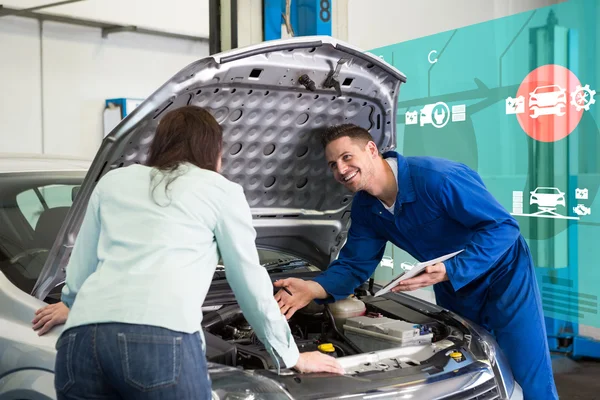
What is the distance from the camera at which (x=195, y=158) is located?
5.01 feet

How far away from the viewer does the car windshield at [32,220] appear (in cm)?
227

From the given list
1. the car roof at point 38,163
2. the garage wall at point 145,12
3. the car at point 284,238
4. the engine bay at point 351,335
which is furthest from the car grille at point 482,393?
the garage wall at point 145,12

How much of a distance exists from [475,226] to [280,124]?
29.9 inches

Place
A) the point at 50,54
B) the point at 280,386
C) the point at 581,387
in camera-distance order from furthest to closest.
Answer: the point at 50,54
the point at 581,387
the point at 280,386

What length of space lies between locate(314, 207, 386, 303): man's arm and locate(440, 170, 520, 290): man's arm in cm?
38

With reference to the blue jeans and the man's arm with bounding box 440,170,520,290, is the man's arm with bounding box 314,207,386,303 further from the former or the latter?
the blue jeans

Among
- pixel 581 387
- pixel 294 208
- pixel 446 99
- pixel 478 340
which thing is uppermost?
pixel 446 99

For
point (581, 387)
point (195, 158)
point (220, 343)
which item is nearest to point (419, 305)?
point (220, 343)

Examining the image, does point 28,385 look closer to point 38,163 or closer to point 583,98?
point 38,163

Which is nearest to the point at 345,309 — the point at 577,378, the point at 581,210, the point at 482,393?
the point at 482,393

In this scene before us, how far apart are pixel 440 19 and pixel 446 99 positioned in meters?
0.83

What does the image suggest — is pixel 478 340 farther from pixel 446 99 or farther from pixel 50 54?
pixel 50 54

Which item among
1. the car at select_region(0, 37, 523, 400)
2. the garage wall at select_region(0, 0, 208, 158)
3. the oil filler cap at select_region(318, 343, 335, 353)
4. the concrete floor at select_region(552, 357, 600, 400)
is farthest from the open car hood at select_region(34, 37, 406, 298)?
the garage wall at select_region(0, 0, 208, 158)

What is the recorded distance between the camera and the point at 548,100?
421 cm
